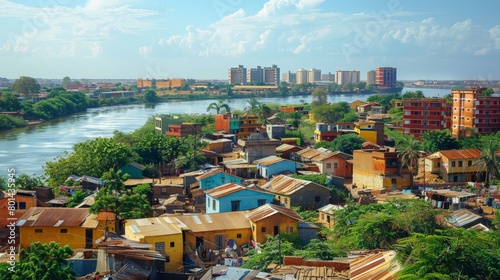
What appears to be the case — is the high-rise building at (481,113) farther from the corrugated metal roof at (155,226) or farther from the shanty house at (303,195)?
the corrugated metal roof at (155,226)

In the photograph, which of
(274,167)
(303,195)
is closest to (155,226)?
(303,195)

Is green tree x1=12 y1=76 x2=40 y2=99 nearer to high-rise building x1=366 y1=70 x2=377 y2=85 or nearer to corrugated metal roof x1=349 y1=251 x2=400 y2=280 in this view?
corrugated metal roof x1=349 y1=251 x2=400 y2=280

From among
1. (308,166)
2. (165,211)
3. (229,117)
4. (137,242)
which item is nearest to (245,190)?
(165,211)

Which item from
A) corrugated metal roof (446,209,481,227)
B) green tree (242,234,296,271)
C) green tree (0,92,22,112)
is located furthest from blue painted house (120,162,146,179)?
green tree (0,92,22,112)

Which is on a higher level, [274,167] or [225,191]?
[225,191]

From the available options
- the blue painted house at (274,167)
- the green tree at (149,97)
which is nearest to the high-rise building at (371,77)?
the green tree at (149,97)

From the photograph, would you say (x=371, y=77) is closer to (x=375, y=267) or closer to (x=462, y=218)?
(x=462, y=218)

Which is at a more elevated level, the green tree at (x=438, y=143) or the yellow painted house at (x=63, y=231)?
the green tree at (x=438, y=143)
